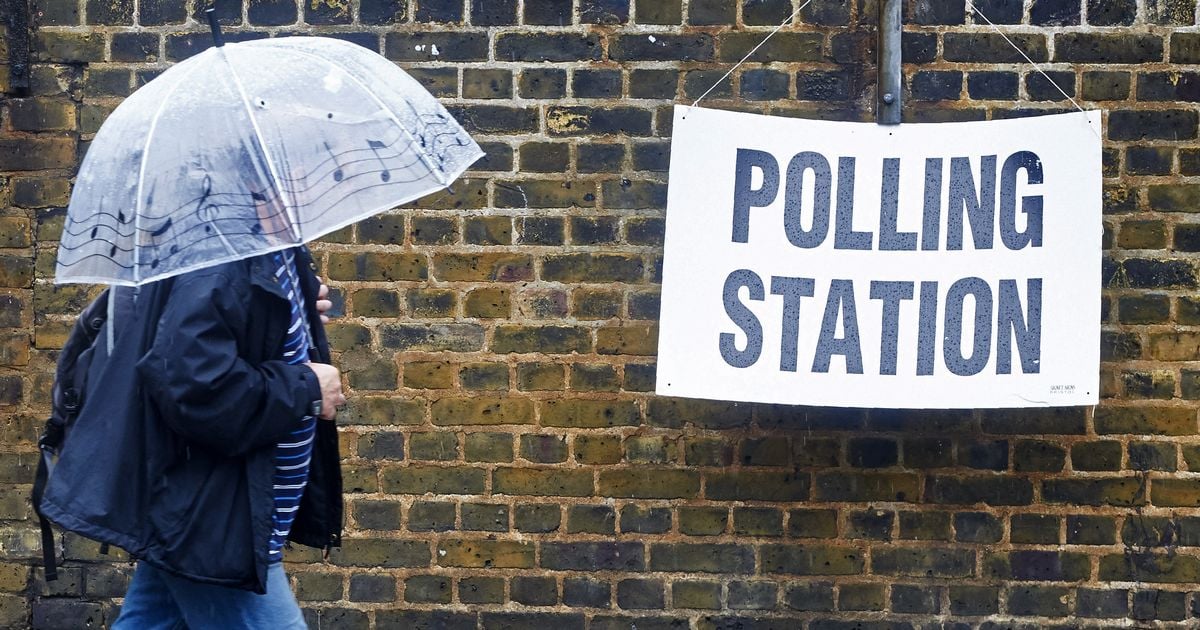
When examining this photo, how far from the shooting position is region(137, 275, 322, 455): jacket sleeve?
7.86ft

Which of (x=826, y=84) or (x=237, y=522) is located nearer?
(x=237, y=522)

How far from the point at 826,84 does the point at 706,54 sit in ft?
1.13

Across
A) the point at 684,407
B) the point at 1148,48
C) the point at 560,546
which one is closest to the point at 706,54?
the point at 684,407

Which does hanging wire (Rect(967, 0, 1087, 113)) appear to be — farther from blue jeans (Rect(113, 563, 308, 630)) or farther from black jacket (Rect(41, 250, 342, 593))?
blue jeans (Rect(113, 563, 308, 630))

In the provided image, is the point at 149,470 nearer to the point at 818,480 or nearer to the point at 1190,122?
the point at 818,480

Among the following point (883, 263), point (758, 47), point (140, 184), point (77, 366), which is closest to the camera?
point (140, 184)

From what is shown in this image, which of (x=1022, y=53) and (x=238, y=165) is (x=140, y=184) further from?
(x=1022, y=53)

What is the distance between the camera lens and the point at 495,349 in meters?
3.67

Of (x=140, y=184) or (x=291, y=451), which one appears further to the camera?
(x=291, y=451)

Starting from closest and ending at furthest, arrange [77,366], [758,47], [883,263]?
[77,366], [883,263], [758,47]

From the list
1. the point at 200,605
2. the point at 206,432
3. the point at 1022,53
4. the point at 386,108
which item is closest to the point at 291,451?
the point at 206,432

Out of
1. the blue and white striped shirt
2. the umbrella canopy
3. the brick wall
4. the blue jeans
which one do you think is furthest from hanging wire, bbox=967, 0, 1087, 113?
the blue jeans

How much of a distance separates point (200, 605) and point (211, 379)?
519 mm

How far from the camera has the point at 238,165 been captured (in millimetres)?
2395
